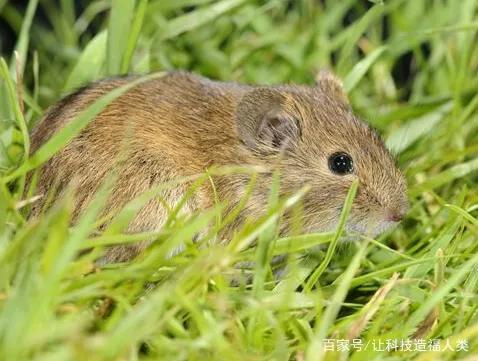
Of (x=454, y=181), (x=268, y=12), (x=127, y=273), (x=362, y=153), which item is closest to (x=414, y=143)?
(x=454, y=181)

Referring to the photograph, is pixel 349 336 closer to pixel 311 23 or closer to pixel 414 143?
pixel 414 143

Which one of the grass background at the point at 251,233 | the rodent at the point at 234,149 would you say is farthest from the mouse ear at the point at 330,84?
the grass background at the point at 251,233

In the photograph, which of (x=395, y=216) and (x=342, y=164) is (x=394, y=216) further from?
(x=342, y=164)

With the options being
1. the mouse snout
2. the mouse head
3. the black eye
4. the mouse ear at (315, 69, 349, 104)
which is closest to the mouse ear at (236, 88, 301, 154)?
the mouse head

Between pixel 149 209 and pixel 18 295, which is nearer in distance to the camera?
pixel 18 295

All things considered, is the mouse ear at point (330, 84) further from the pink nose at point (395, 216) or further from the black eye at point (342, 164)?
the pink nose at point (395, 216)

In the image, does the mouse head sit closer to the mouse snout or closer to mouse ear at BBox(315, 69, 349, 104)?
the mouse snout

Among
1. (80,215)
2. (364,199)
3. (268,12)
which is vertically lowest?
(80,215)
